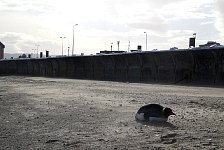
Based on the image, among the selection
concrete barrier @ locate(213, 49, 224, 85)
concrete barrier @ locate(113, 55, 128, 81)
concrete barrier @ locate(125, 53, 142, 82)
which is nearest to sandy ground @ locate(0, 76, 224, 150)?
concrete barrier @ locate(213, 49, 224, 85)

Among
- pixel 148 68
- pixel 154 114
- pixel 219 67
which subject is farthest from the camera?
pixel 148 68

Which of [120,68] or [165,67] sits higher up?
[165,67]

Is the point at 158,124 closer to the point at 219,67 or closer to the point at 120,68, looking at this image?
the point at 219,67

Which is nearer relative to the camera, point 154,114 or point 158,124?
point 158,124

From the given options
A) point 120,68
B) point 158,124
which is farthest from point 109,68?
point 158,124

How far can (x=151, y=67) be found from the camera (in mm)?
53031

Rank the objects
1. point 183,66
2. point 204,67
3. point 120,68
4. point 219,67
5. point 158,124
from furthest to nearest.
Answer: point 120,68 → point 183,66 → point 204,67 → point 219,67 → point 158,124

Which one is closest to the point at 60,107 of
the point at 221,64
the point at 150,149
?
the point at 150,149

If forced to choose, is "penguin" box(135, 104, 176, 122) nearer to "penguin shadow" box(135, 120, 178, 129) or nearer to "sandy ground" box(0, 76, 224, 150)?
"penguin shadow" box(135, 120, 178, 129)

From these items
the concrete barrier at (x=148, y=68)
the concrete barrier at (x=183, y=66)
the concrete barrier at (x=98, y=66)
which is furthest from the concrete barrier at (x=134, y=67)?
the concrete barrier at (x=183, y=66)

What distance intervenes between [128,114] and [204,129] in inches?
173

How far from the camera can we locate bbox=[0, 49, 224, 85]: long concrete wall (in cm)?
4338

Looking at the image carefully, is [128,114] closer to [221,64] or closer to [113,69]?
[221,64]

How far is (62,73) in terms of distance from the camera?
7769cm
